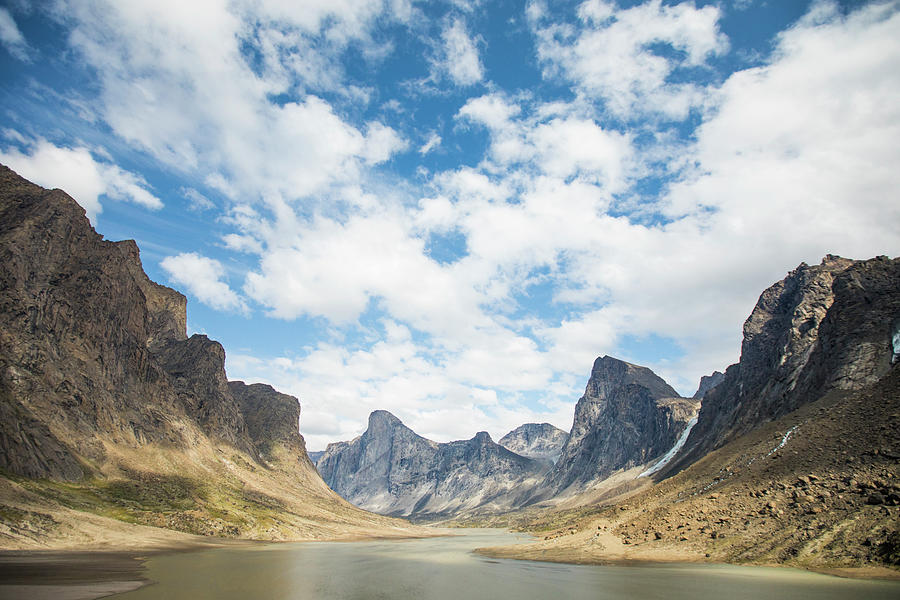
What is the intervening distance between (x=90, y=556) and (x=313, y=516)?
444 ft

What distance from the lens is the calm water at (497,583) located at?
3619 cm

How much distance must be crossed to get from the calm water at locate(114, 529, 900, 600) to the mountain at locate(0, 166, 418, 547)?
3788 centimetres

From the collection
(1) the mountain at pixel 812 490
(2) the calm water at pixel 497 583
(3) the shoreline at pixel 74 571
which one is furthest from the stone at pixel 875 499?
(3) the shoreline at pixel 74 571

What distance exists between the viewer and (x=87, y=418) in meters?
141

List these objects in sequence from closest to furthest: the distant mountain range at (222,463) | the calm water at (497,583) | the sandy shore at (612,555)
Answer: the calm water at (497,583) < the sandy shore at (612,555) < the distant mountain range at (222,463)

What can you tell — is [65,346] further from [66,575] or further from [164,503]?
[66,575]

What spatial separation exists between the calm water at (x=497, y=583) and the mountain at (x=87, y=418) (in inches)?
1491

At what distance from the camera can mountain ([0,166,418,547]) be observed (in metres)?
98.6

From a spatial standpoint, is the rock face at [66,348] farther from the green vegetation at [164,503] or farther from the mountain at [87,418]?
the green vegetation at [164,503]

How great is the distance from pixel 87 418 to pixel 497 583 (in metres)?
146

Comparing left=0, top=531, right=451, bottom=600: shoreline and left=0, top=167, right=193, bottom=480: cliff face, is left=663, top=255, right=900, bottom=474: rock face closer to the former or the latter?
left=0, top=531, right=451, bottom=600: shoreline

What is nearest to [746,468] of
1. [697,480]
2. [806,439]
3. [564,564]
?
[806,439]

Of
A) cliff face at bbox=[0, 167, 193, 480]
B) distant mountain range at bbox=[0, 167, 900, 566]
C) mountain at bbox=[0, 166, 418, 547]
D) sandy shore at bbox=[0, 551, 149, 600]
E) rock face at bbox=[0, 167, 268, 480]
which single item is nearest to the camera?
sandy shore at bbox=[0, 551, 149, 600]

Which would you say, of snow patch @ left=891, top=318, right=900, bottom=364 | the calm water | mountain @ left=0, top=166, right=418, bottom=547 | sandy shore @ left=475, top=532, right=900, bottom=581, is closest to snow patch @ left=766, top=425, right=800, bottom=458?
sandy shore @ left=475, top=532, right=900, bottom=581
